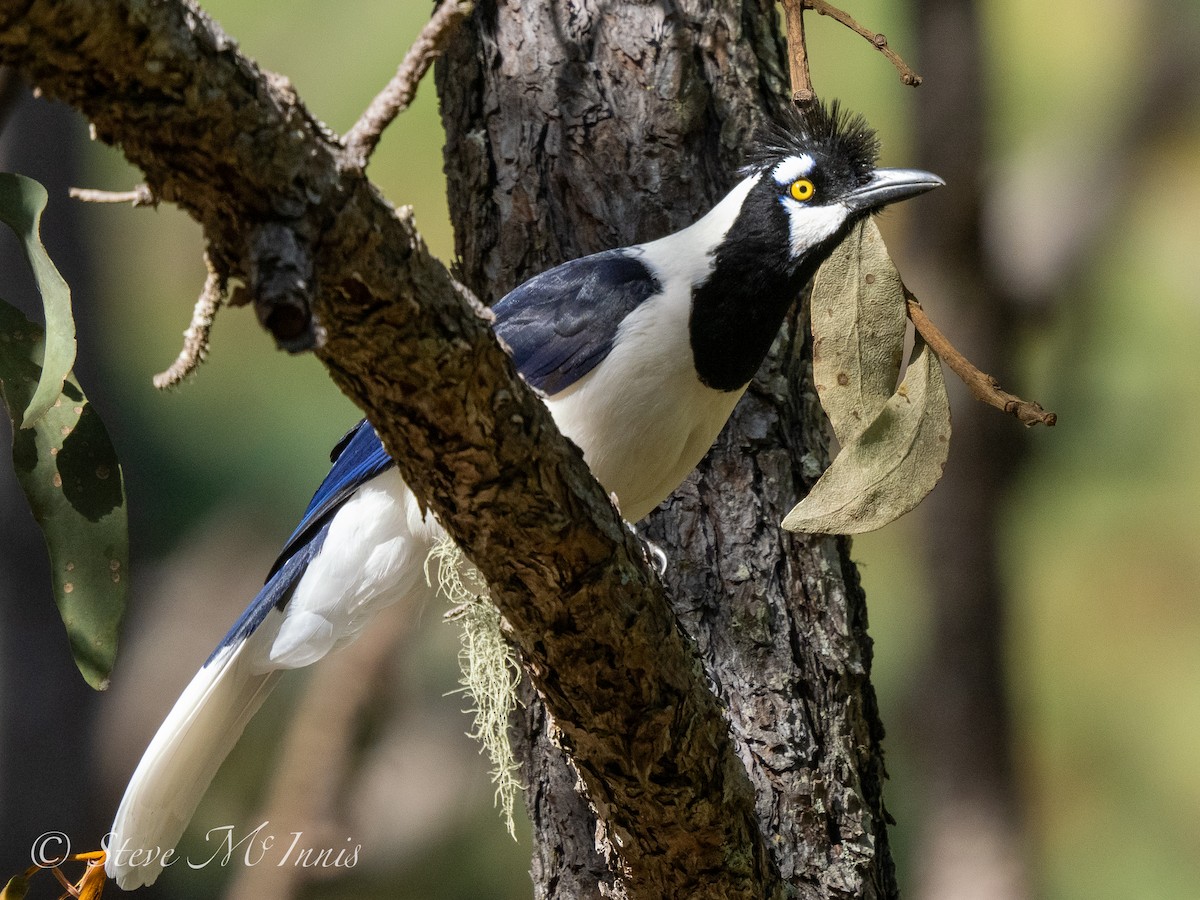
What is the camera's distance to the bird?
4.79ft

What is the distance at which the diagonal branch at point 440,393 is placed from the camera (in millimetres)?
664

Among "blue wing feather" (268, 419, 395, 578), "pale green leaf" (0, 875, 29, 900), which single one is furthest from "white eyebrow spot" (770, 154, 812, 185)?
"pale green leaf" (0, 875, 29, 900)

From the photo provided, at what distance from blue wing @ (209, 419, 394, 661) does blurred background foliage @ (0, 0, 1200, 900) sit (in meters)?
1.38

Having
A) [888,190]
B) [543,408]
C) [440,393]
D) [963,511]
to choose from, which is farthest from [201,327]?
[963,511]

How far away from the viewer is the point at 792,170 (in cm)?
158

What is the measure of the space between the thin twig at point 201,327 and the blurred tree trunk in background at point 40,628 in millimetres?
2556

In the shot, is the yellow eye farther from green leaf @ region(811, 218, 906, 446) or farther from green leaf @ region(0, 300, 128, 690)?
green leaf @ region(0, 300, 128, 690)

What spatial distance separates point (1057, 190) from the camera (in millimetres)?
3225

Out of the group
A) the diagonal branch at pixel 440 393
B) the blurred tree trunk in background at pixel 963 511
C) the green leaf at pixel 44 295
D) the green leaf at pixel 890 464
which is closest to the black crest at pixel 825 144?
the green leaf at pixel 890 464

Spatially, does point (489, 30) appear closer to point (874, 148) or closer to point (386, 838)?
point (874, 148)

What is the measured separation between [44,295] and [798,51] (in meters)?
0.84

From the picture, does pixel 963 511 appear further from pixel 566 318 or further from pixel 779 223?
pixel 566 318

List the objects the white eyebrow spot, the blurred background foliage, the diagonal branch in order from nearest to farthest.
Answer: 1. the diagonal branch
2. the white eyebrow spot
3. the blurred background foliage
